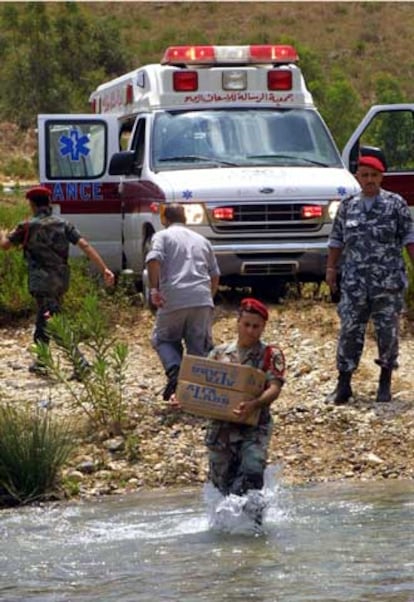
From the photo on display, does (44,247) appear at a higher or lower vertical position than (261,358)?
lower

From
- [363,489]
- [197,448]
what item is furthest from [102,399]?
[363,489]

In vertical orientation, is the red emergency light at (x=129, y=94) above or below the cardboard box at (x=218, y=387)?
above

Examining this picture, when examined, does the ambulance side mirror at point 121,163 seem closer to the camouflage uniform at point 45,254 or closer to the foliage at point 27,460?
the camouflage uniform at point 45,254

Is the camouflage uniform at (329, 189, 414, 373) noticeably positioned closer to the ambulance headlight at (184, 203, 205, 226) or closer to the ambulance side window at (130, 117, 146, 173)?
the ambulance headlight at (184, 203, 205, 226)

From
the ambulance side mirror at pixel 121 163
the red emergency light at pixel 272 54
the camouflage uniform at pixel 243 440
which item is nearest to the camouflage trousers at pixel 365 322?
the camouflage uniform at pixel 243 440

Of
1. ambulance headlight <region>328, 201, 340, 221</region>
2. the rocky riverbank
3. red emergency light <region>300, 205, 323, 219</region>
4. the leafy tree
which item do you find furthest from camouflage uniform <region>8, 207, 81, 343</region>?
the leafy tree

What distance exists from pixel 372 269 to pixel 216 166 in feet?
10.8

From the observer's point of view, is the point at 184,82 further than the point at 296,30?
No

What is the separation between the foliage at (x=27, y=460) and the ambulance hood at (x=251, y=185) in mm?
4216

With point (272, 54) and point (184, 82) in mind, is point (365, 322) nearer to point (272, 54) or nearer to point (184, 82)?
point (184, 82)

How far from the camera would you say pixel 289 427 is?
11.3 m

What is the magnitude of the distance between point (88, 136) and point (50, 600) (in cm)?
871

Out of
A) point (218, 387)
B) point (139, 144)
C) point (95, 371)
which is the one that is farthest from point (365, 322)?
point (139, 144)

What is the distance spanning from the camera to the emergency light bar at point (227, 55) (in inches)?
595
